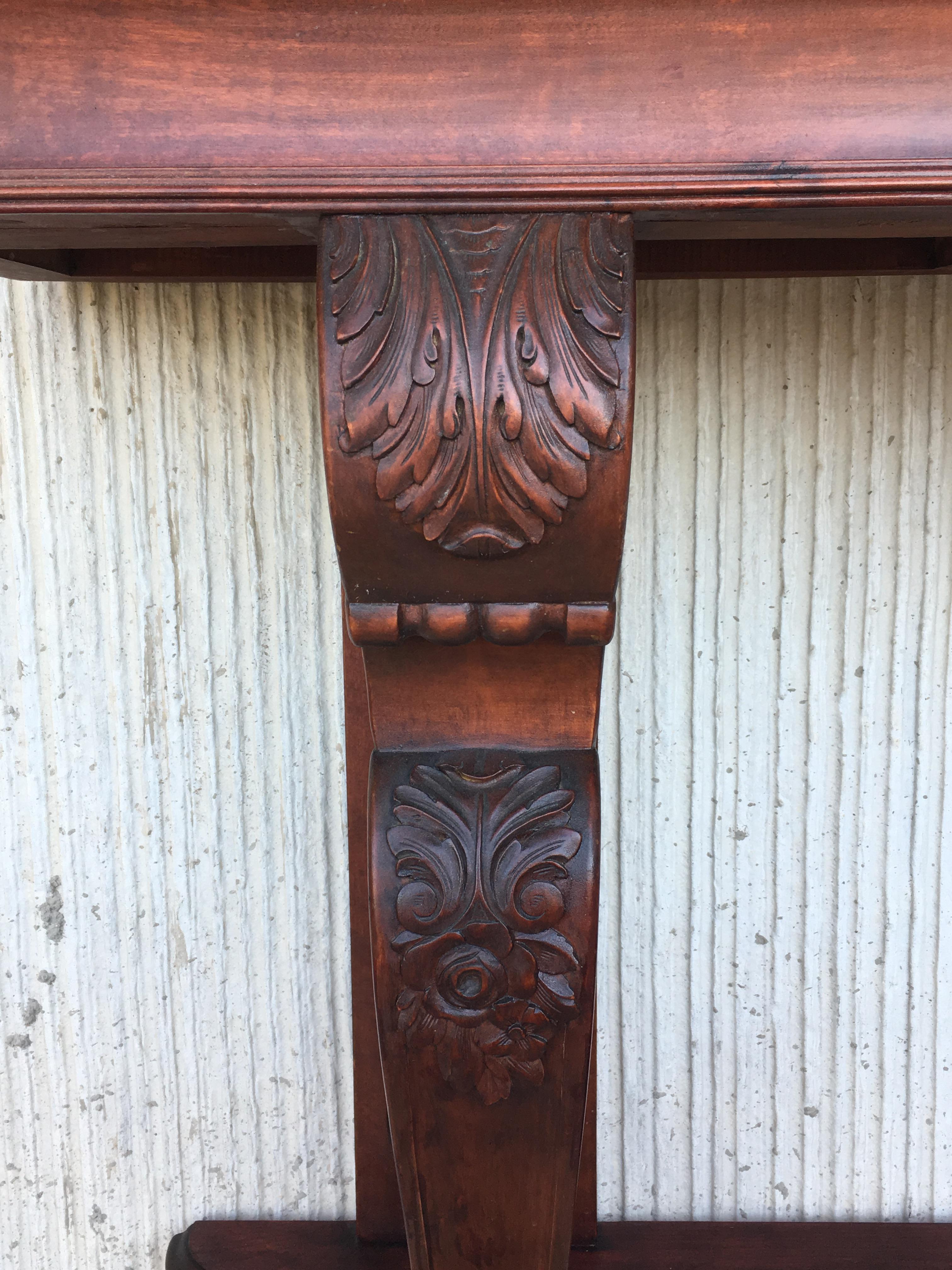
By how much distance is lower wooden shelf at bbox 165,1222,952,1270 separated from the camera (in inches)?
25.4

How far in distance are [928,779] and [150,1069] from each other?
1.87 ft

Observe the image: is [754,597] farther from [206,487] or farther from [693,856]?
[206,487]

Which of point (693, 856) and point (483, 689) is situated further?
point (693, 856)

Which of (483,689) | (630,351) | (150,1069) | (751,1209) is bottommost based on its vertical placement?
(751,1209)

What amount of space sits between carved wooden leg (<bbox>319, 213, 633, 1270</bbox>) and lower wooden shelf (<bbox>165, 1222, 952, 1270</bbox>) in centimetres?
30

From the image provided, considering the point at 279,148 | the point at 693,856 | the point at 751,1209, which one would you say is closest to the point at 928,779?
the point at 693,856

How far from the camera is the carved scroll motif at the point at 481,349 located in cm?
32

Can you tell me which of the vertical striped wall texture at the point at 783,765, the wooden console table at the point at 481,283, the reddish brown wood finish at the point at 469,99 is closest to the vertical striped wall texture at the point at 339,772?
the vertical striped wall texture at the point at 783,765

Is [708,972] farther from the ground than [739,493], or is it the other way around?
[739,493]

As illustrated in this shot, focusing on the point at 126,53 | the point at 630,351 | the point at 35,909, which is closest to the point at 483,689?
the point at 630,351

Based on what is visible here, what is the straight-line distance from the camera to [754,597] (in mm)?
657

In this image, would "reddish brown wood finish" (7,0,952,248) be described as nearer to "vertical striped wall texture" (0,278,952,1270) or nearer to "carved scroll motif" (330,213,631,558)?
"carved scroll motif" (330,213,631,558)

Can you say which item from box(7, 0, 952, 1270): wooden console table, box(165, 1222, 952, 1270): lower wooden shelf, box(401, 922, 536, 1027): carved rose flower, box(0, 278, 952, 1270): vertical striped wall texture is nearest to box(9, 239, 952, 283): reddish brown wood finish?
box(0, 278, 952, 1270): vertical striped wall texture

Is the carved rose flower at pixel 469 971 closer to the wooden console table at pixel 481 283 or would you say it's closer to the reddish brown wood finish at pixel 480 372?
the wooden console table at pixel 481 283
